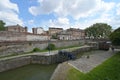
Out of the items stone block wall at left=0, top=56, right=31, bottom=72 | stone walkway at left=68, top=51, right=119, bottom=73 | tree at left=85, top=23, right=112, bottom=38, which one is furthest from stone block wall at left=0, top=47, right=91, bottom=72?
tree at left=85, top=23, right=112, bottom=38

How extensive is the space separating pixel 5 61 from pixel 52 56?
25.3ft

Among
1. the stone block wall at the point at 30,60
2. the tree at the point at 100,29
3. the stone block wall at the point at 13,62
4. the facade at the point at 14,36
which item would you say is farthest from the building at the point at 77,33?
the stone block wall at the point at 13,62

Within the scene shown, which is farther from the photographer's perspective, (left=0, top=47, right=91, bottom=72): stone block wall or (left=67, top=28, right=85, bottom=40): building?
(left=67, top=28, right=85, bottom=40): building

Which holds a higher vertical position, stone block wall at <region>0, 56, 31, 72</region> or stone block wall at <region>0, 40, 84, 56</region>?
stone block wall at <region>0, 40, 84, 56</region>

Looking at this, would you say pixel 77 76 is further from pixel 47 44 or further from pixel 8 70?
pixel 47 44

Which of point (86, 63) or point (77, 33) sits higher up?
point (77, 33)

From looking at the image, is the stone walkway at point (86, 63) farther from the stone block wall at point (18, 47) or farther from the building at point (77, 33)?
the building at point (77, 33)

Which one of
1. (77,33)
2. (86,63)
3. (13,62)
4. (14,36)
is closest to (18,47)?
(14,36)

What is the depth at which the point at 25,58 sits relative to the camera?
21.4 m

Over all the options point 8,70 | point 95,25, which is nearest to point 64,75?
point 8,70

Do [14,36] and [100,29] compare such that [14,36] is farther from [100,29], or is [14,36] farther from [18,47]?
[100,29]

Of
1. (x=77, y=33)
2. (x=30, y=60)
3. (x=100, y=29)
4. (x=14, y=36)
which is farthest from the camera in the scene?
(x=77, y=33)

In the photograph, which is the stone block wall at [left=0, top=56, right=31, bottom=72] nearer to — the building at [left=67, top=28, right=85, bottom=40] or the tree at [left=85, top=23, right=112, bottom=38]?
the tree at [left=85, top=23, right=112, bottom=38]

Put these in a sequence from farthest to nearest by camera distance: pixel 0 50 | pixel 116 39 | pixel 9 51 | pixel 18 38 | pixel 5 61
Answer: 1. pixel 18 38
2. pixel 116 39
3. pixel 9 51
4. pixel 0 50
5. pixel 5 61
